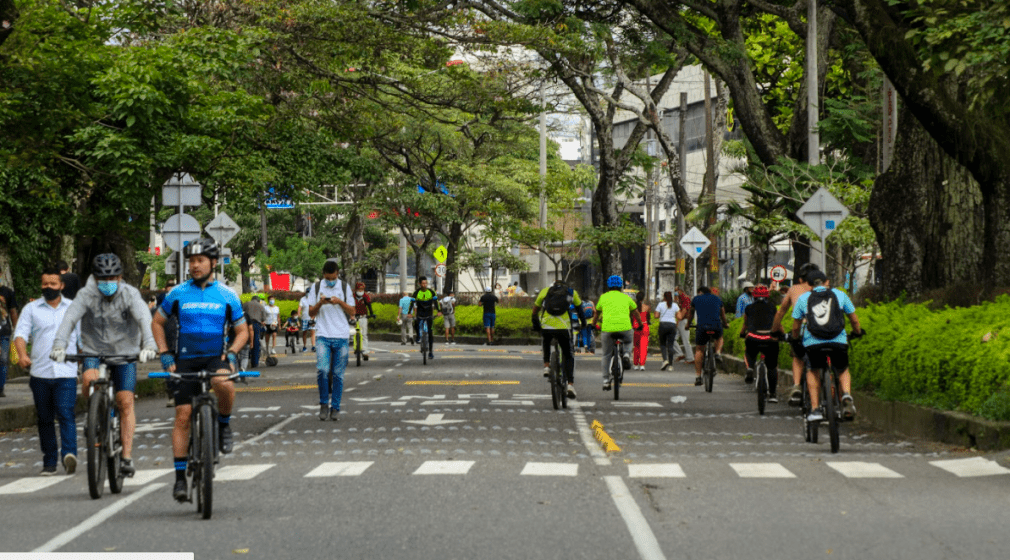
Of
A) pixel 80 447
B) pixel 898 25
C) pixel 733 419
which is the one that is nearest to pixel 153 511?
pixel 80 447

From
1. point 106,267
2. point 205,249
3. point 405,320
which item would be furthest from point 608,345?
point 405,320

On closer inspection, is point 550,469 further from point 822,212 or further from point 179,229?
point 179,229

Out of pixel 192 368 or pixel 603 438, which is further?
pixel 603 438

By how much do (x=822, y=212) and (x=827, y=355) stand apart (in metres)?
8.90

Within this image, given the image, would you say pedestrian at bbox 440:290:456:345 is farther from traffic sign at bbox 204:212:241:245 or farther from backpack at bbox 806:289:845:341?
backpack at bbox 806:289:845:341

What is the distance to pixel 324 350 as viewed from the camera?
1736 cm

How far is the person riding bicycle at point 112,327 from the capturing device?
1083 cm

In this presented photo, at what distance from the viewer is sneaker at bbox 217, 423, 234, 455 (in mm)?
10055

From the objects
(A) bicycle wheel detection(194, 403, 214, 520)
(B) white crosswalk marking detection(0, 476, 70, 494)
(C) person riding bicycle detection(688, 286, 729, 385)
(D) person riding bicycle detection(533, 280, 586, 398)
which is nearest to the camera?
(A) bicycle wheel detection(194, 403, 214, 520)

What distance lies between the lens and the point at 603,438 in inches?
561

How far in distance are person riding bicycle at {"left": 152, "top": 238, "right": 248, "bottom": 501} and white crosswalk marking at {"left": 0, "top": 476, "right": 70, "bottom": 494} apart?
6.39ft

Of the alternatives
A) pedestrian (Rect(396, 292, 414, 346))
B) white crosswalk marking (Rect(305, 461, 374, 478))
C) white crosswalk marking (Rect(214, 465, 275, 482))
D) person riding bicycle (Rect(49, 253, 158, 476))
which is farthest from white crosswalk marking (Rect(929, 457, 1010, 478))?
pedestrian (Rect(396, 292, 414, 346))

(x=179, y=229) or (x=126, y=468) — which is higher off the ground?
(x=179, y=229)

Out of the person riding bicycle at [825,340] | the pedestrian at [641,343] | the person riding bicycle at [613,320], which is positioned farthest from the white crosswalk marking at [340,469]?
the pedestrian at [641,343]
